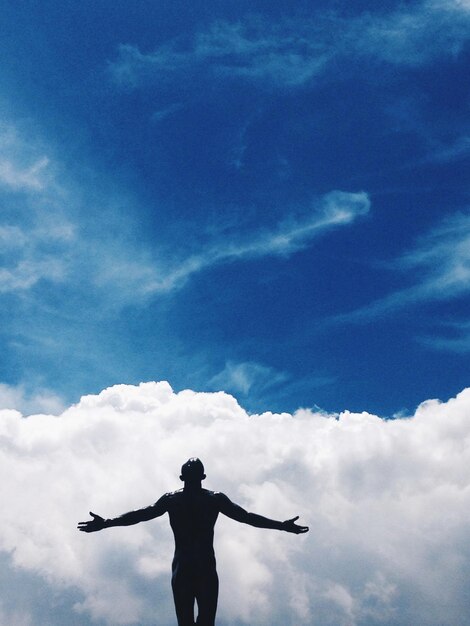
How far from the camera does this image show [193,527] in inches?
489

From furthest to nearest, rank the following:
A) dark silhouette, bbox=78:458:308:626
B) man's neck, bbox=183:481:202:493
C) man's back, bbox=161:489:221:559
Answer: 1. man's neck, bbox=183:481:202:493
2. man's back, bbox=161:489:221:559
3. dark silhouette, bbox=78:458:308:626

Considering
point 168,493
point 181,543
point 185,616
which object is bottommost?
point 185,616

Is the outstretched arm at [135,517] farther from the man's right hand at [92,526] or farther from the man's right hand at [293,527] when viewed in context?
the man's right hand at [293,527]

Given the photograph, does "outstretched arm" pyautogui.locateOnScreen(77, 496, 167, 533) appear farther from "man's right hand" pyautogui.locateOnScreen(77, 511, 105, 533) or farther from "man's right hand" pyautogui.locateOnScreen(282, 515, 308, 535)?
"man's right hand" pyautogui.locateOnScreen(282, 515, 308, 535)

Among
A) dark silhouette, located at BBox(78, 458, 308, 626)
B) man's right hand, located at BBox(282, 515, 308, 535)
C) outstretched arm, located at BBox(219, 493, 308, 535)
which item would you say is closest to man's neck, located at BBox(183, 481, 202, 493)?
dark silhouette, located at BBox(78, 458, 308, 626)

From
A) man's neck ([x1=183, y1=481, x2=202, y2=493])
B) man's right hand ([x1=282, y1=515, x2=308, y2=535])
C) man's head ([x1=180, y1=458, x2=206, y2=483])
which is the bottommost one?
man's right hand ([x1=282, y1=515, x2=308, y2=535])

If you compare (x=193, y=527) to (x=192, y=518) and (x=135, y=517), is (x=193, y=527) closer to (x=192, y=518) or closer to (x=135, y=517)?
(x=192, y=518)

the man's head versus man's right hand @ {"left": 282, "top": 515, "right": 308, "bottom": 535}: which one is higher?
the man's head

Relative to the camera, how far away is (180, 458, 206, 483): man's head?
12.6 meters

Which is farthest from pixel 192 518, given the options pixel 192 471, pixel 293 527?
pixel 293 527

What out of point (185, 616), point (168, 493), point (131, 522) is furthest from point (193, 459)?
point (185, 616)

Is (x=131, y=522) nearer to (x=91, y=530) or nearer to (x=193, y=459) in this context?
(x=91, y=530)

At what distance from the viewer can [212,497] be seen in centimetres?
1257

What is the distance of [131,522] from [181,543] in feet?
3.19
